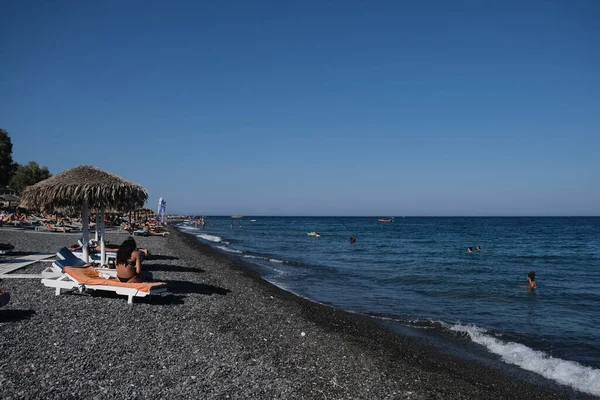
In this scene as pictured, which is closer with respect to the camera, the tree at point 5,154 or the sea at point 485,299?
the sea at point 485,299

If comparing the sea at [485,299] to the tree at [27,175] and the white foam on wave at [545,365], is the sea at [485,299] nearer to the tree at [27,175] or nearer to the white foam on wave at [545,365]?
the white foam on wave at [545,365]

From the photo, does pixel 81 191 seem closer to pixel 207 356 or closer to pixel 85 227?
pixel 85 227

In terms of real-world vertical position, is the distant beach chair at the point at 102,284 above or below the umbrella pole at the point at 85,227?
below

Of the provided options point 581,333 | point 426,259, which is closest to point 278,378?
point 581,333

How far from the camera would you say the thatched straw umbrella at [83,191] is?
34.9 ft

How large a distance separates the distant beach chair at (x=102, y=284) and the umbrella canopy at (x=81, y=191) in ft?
6.95

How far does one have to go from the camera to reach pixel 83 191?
417 inches

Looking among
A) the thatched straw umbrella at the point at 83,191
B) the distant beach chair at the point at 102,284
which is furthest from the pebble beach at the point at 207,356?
the thatched straw umbrella at the point at 83,191

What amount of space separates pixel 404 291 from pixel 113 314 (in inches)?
453

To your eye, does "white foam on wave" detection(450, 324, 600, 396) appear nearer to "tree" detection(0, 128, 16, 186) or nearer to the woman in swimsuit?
the woman in swimsuit

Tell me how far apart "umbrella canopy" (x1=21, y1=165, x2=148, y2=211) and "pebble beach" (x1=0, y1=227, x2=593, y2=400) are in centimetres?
209

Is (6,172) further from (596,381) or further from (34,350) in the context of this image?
(596,381)

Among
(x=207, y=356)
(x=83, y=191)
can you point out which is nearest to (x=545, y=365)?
(x=207, y=356)

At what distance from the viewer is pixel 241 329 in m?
8.16
